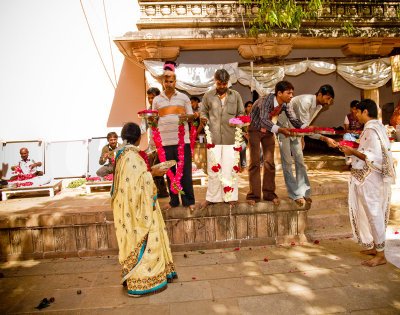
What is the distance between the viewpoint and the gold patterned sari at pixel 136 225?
3.28 metres

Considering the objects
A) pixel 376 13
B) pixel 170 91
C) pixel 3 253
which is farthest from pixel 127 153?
pixel 376 13

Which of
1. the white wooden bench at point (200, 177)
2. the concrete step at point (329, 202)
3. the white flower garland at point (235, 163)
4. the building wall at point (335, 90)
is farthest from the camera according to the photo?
the building wall at point (335, 90)

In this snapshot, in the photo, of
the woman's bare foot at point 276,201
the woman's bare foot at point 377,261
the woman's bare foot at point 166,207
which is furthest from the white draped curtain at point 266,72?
the woman's bare foot at point 377,261

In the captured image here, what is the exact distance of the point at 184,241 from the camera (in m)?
4.72

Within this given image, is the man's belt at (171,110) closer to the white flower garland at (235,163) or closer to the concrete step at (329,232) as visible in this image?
the white flower garland at (235,163)

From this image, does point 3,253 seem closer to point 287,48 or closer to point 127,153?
point 127,153

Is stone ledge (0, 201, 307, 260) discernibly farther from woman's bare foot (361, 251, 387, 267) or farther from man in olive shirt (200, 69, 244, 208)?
woman's bare foot (361, 251, 387, 267)

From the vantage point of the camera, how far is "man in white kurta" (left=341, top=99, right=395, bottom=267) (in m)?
3.82

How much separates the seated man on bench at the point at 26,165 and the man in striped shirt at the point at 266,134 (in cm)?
571

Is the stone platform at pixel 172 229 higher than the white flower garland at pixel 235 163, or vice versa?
the white flower garland at pixel 235 163

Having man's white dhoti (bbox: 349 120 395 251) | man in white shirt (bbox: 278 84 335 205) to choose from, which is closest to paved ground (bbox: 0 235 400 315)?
man's white dhoti (bbox: 349 120 395 251)

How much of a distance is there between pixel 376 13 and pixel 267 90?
4.42 meters

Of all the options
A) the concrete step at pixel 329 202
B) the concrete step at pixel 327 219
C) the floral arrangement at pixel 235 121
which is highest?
the floral arrangement at pixel 235 121

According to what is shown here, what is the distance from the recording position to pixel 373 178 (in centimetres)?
388
